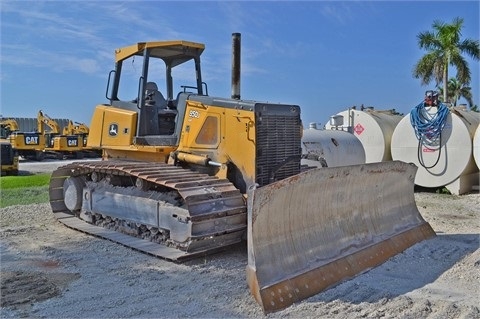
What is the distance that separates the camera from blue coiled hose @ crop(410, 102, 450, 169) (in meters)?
12.7

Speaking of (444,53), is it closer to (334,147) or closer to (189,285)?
(334,147)

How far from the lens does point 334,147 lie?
495 inches

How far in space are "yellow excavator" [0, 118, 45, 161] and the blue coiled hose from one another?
61.8 feet

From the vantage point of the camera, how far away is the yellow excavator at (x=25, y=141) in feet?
79.4

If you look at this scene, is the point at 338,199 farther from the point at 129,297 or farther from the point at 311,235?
the point at 129,297

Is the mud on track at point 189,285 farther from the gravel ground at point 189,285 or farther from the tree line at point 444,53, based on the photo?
the tree line at point 444,53

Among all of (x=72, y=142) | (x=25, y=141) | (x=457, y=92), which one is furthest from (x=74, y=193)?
(x=457, y=92)

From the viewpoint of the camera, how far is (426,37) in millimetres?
26422

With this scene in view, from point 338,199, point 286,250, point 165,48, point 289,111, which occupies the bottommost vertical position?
point 286,250

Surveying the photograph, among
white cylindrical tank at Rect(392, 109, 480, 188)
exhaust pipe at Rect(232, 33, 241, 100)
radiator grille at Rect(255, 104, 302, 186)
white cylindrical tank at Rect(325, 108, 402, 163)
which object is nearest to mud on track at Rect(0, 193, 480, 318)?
radiator grille at Rect(255, 104, 302, 186)

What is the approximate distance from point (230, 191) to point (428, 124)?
29.2 ft

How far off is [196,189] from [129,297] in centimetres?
152

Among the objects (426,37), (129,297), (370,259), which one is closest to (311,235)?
(370,259)

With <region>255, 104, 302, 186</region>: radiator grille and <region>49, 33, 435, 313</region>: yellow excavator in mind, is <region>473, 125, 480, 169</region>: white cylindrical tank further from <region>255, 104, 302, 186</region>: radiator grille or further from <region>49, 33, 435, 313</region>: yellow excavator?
<region>255, 104, 302, 186</region>: radiator grille
